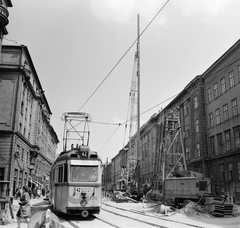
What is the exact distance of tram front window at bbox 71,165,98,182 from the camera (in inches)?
590

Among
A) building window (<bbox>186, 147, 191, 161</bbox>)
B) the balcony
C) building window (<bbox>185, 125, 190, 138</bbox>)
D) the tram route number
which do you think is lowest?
the tram route number

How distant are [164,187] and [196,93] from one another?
1962 cm

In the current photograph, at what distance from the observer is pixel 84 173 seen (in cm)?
1524

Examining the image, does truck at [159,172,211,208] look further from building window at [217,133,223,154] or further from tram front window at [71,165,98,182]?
building window at [217,133,223,154]

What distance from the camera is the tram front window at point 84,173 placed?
15.0 meters

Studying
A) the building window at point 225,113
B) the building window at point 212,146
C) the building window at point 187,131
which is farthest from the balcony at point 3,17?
the building window at point 187,131

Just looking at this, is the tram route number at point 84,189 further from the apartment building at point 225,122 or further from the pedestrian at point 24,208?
the apartment building at point 225,122

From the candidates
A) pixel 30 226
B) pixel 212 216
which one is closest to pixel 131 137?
pixel 212 216

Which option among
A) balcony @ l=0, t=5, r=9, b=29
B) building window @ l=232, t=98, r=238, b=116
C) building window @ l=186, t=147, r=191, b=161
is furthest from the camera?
building window @ l=186, t=147, r=191, b=161

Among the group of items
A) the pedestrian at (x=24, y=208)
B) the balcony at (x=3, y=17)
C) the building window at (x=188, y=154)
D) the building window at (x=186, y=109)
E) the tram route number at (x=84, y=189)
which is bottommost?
the pedestrian at (x=24, y=208)

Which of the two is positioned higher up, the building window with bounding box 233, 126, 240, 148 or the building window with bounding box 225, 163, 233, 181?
the building window with bounding box 233, 126, 240, 148

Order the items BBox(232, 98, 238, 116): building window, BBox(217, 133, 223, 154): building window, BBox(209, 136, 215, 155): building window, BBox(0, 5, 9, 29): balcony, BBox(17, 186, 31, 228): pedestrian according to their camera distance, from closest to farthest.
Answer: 1. BBox(17, 186, 31, 228): pedestrian
2. BBox(232, 98, 238, 116): building window
3. BBox(0, 5, 9, 29): balcony
4. BBox(217, 133, 223, 154): building window
5. BBox(209, 136, 215, 155): building window

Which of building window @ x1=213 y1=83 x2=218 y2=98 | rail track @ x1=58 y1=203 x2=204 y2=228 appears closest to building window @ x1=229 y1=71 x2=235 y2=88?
building window @ x1=213 y1=83 x2=218 y2=98

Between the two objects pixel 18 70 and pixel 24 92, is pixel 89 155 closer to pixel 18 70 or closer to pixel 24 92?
pixel 18 70
